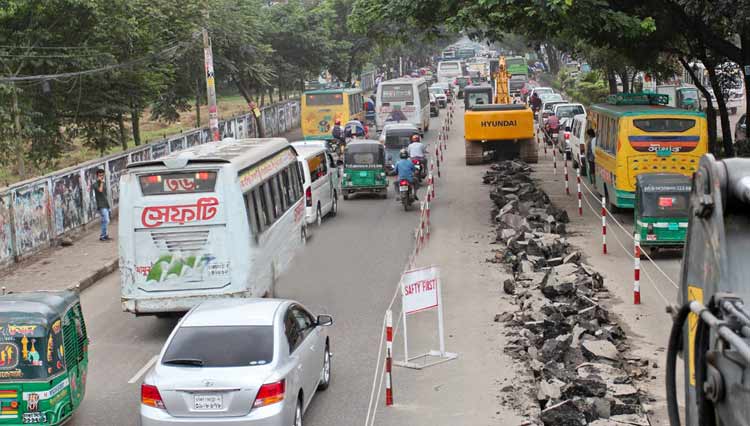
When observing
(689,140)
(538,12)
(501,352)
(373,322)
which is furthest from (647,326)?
(538,12)

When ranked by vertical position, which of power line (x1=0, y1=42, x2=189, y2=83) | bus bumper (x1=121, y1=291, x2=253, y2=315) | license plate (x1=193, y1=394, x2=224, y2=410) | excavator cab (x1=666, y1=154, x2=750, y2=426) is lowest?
bus bumper (x1=121, y1=291, x2=253, y2=315)

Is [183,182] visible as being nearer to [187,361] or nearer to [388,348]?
[388,348]

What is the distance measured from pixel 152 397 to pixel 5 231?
44.2 ft

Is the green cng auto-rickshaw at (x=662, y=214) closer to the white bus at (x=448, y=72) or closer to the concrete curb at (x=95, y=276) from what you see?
the concrete curb at (x=95, y=276)

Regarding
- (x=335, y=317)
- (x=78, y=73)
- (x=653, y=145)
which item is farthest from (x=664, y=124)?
(x=78, y=73)

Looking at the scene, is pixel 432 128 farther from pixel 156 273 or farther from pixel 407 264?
pixel 156 273

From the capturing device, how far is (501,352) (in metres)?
14.2

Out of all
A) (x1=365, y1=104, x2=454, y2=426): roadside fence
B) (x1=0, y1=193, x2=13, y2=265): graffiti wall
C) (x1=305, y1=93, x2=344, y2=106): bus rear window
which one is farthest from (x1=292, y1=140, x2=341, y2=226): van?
(x1=305, y1=93, x2=344, y2=106): bus rear window

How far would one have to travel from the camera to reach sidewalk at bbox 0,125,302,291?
67.2 ft

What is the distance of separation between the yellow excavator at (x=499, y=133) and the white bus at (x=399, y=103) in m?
11.1

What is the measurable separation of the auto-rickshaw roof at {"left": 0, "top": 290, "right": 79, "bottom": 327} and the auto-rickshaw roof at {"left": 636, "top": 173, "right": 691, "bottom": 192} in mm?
13156

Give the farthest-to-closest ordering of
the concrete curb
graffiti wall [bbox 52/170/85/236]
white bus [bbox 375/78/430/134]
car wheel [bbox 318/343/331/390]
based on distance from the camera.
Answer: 1. white bus [bbox 375/78/430/134]
2. graffiti wall [bbox 52/170/85/236]
3. the concrete curb
4. car wheel [bbox 318/343/331/390]

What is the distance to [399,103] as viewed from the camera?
51438 millimetres

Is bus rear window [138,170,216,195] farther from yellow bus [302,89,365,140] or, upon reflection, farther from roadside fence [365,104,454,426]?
yellow bus [302,89,365,140]
